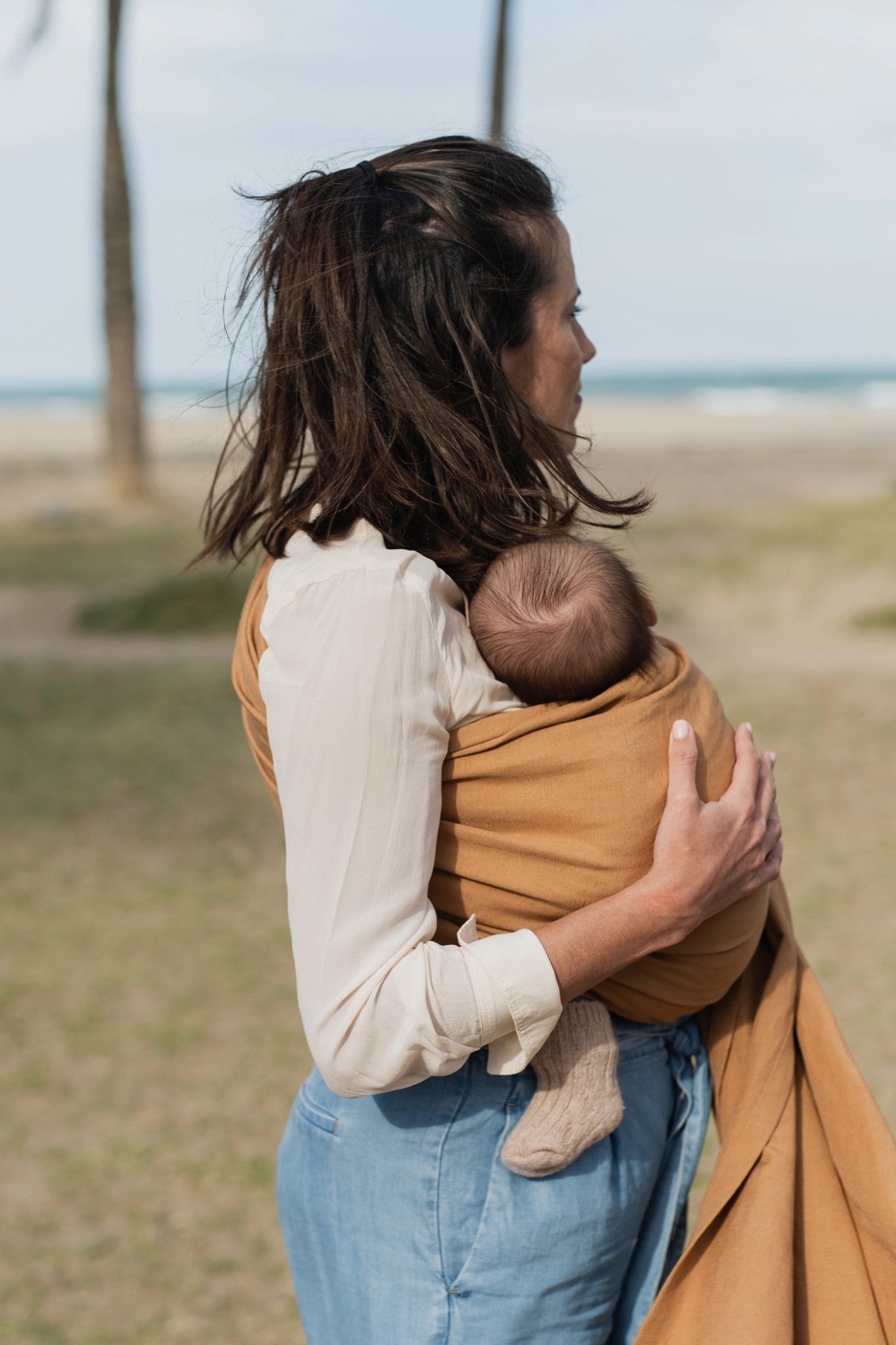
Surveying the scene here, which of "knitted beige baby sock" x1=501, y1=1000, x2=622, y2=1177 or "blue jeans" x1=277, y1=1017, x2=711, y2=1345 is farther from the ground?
"knitted beige baby sock" x1=501, y1=1000, x2=622, y2=1177

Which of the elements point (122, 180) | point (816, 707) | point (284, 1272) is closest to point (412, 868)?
point (284, 1272)

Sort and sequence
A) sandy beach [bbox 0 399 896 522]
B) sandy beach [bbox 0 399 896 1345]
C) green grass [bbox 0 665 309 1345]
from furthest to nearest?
sandy beach [bbox 0 399 896 522] → sandy beach [bbox 0 399 896 1345] → green grass [bbox 0 665 309 1345]

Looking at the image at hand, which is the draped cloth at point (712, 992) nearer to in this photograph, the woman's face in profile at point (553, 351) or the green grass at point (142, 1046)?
the woman's face in profile at point (553, 351)

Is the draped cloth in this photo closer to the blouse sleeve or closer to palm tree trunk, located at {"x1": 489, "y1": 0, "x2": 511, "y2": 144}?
the blouse sleeve

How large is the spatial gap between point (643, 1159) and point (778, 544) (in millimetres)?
9373

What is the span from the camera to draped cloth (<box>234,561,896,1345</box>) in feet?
3.82

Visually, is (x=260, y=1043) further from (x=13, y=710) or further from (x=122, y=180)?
(x=122, y=180)

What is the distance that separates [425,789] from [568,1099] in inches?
14.5

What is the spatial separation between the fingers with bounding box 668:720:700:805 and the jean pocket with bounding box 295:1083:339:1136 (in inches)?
19.5

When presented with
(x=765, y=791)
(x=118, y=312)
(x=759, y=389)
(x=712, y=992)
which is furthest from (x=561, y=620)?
(x=759, y=389)

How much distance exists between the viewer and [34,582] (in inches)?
388

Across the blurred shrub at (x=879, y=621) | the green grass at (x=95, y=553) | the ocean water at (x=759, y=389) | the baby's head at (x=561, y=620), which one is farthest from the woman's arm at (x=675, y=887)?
the ocean water at (x=759, y=389)

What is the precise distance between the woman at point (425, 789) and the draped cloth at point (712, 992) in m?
0.04

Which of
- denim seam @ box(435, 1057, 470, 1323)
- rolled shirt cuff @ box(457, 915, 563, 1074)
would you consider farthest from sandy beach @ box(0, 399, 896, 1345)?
denim seam @ box(435, 1057, 470, 1323)
